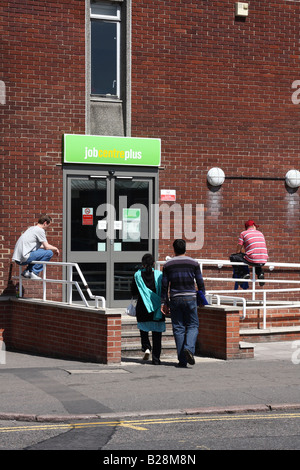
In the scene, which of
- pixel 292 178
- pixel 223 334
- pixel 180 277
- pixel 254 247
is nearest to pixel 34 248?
pixel 180 277

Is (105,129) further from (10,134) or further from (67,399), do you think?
(67,399)

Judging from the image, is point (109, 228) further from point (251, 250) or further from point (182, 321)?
point (182, 321)

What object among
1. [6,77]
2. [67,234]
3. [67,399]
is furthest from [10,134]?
→ [67,399]

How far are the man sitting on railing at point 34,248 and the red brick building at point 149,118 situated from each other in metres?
0.75

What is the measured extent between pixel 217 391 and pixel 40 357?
452 cm

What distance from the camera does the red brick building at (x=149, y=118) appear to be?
615 inches

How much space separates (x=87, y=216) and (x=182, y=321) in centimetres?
450

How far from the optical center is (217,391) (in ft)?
33.7

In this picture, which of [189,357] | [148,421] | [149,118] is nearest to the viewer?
[148,421]

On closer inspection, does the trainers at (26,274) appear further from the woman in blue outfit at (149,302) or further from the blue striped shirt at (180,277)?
the blue striped shirt at (180,277)

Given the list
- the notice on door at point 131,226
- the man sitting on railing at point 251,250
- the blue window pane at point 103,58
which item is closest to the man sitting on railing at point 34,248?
the notice on door at point 131,226

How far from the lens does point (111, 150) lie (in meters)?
16.1

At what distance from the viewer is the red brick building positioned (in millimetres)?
15609

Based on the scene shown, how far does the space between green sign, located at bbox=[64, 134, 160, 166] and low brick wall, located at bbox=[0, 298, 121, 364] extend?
300 cm
